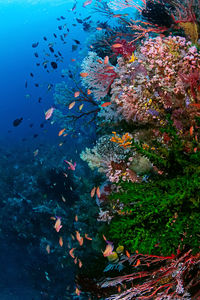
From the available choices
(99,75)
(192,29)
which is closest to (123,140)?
(99,75)

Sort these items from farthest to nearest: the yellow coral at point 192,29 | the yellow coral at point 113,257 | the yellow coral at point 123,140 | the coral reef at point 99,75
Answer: the coral reef at point 99,75 → the yellow coral at point 192,29 → the yellow coral at point 123,140 → the yellow coral at point 113,257

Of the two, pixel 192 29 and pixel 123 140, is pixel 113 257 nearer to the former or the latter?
pixel 123 140

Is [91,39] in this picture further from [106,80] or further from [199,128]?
[199,128]

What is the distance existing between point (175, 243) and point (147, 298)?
1.27 metres

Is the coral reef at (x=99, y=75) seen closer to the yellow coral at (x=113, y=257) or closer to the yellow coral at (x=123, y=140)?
the yellow coral at (x=123, y=140)

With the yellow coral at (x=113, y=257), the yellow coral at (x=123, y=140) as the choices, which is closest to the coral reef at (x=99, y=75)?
the yellow coral at (x=123, y=140)

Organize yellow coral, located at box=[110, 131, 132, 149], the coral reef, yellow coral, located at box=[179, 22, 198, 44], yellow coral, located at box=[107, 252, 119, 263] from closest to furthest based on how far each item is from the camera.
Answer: yellow coral, located at box=[107, 252, 119, 263] < yellow coral, located at box=[110, 131, 132, 149] < yellow coral, located at box=[179, 22, 198, 44] < the coral reef

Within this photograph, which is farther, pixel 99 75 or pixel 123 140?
pixel 99 75

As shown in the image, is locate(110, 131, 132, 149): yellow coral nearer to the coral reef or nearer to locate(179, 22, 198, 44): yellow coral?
the coral reef

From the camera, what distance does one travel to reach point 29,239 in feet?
43.0

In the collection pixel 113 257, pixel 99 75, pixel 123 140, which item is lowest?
pixel 113 257

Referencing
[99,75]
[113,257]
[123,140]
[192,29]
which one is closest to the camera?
[113,257]

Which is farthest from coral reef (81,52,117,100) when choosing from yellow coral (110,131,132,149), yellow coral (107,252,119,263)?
yellow coral (107,252,119,263)

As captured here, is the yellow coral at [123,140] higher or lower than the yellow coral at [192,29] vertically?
lower
